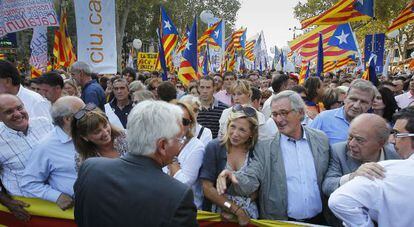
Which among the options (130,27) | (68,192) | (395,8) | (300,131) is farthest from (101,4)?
(130,27)

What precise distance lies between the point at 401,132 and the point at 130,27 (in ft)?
137

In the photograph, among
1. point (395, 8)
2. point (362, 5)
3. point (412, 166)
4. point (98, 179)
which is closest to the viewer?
point (98, 179)

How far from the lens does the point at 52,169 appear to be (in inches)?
130

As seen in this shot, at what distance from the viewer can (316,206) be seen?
324cm

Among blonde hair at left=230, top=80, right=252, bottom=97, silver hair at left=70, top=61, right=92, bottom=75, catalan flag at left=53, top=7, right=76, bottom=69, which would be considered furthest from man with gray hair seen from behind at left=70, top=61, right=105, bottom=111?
catalan flag at left=53, top=7, right=76, bottom=69

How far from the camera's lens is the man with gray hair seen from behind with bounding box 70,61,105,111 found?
21.8 feet

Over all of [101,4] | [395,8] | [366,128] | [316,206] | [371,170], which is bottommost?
[316,206]

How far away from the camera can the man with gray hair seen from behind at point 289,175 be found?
318 cm

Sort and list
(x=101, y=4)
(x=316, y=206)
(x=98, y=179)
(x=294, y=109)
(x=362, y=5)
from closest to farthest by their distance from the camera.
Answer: (x=98, y=179), (x=316, y=206), (x=294, y=109), (x=101, y=4), (x=362, y=5)

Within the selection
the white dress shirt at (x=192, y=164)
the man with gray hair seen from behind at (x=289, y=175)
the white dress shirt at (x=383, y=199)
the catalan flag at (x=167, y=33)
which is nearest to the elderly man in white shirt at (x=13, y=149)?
the white dress shirt at (x=192, y=164)

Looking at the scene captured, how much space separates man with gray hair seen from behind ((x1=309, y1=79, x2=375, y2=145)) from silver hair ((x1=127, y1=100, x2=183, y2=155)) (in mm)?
2698

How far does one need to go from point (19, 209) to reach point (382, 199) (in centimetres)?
292

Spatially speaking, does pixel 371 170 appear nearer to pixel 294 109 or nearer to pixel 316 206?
pixel 316 206

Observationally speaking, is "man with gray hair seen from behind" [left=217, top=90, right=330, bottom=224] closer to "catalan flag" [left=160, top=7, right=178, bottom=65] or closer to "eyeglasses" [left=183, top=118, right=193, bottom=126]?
"eyeglasses" [left=183, top=118, right=193, bottom=126]
